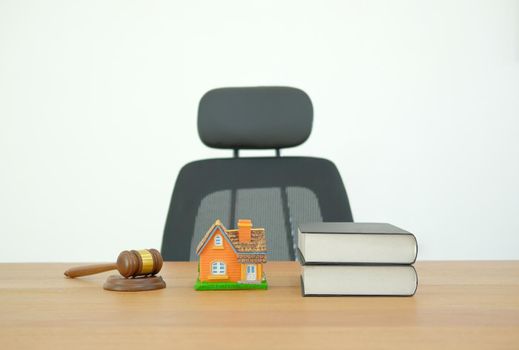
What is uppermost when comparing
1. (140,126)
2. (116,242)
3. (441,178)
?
(140,126)

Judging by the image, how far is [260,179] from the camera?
1641mm

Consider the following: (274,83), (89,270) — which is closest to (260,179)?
(89,270)

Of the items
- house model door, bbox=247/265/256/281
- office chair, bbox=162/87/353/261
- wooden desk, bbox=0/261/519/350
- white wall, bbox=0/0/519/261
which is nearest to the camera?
wooden desk, bbox=0/261/519/350

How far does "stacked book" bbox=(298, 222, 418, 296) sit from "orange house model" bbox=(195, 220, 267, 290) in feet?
0.32

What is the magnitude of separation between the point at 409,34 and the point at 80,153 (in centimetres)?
166

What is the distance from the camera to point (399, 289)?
2.58ft

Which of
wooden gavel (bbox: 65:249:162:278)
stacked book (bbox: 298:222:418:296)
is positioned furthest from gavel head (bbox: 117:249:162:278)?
stacked book (bbox: 298:222:418:296)

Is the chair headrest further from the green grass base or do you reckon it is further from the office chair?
the green grass base

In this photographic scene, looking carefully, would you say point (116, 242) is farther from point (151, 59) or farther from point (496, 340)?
point (496, 340)

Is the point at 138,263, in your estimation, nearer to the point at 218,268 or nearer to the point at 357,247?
the point at 218,268

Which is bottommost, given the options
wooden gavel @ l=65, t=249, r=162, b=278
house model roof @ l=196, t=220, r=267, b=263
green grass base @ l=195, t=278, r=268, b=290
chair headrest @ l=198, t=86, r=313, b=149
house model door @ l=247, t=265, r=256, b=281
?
green grass base @ l=195, t=278, r=268, b=290

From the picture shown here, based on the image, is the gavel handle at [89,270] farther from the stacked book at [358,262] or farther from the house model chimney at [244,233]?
the stacked book at [358,262]

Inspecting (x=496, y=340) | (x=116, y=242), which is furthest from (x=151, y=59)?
(x=496, y=340)

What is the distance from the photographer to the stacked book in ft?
2.54
